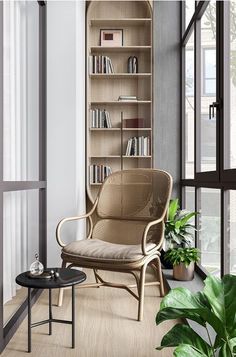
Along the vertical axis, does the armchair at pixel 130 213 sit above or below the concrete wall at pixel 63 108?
below

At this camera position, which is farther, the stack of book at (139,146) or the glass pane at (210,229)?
the stack of book at (139,146)

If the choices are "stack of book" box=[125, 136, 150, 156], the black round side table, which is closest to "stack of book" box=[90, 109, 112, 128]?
"stack of book" box=[125, 136, 150, 156]

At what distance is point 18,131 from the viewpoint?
2777 millimetres

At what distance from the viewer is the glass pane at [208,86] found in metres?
3.13

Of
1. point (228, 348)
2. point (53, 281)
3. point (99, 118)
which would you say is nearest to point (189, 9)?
point (99, 118)

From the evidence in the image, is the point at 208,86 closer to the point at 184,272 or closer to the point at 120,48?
the point at 120,48

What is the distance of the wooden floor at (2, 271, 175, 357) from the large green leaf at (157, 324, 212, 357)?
682 millimetres

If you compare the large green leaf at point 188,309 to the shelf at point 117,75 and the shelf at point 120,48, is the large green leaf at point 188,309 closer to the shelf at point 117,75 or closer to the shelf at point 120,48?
the shelf at point 117,75

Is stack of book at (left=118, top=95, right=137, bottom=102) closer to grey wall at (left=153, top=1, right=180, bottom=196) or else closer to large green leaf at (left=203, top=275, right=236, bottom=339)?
grey wall at (left=153, top=1, right=180, bottom=196)

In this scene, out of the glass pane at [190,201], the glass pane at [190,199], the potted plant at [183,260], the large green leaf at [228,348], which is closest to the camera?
the large green leaf at [228,348]

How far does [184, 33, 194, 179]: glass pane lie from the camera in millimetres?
4031

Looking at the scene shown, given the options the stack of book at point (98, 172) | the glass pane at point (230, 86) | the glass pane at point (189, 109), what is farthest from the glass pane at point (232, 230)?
the stack of book at point (98, 172)

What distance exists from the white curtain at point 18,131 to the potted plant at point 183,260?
1153 mm

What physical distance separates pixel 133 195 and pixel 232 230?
1098mm
